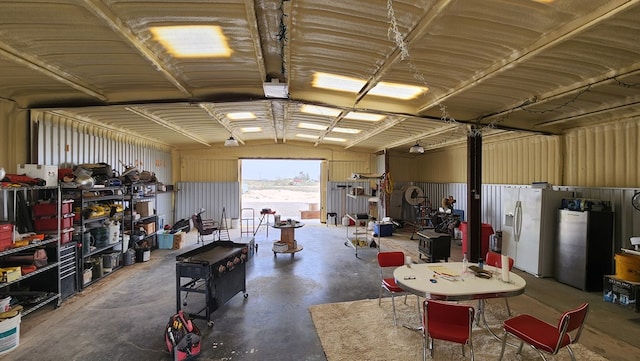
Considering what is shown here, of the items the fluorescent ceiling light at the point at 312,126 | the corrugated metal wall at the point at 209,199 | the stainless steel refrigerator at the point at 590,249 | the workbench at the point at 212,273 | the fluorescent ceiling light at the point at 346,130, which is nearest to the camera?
the workbench at the point at 212,273

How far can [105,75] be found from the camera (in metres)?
4.41

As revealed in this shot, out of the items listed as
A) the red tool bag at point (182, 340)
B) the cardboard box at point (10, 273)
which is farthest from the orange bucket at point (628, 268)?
the cardboard box at point (10, 273)

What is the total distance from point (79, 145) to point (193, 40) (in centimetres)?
442

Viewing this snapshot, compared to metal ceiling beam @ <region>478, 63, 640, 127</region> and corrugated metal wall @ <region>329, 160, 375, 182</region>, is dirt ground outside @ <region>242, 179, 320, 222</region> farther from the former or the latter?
metal ceiling beam @ <region>478, 63, 640, 127</region>

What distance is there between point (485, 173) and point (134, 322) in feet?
31.9

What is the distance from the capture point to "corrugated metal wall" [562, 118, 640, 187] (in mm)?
5453

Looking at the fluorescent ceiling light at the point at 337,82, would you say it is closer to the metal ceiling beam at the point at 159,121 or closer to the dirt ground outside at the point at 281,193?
the metal ceiling beam at the point at 159,121

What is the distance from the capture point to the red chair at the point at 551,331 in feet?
8.37

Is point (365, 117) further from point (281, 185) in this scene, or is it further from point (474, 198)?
point (281, 185)

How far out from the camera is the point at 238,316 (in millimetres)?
4355

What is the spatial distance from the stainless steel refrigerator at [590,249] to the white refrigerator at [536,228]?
43cm

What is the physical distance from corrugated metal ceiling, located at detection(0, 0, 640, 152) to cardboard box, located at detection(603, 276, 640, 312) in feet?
9.30

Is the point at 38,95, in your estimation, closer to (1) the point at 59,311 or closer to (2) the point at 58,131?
(2) the point at 58,131

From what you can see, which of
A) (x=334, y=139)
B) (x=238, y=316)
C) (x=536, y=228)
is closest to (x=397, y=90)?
(x=536, y=228)
